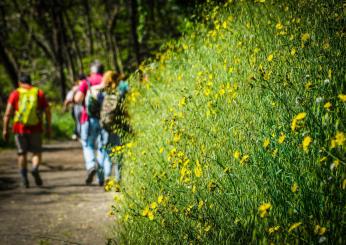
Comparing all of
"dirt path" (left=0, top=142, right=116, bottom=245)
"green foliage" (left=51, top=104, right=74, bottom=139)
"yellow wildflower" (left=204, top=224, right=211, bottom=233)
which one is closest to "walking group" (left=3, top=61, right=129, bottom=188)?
"dirt path" (left=0, top=142, right=116, bottom=245)

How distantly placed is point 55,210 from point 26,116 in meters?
2.20

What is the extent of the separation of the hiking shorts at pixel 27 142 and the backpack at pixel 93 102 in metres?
1.27

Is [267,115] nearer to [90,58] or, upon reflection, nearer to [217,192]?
[217,192]

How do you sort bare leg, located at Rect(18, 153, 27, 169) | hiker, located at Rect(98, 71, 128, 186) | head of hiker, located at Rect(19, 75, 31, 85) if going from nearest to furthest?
hiker, located at Rect(98, 71, 128, 186), head of hiker, located at Rect(19, 75, 31, 85), bare leg, located at Rect(18, 153, 27, 169)

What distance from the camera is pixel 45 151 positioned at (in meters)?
14.0

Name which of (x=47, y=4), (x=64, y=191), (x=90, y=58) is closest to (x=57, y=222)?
(x=64, y=191)

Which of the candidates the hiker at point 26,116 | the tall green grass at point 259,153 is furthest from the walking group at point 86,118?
the tall green grass at point 259,153

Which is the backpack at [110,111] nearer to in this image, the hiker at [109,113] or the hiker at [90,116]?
the hiker at [109,113]

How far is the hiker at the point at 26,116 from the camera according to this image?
25.8ft

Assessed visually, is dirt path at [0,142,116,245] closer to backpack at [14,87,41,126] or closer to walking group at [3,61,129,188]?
walking group at [3,61,129,188]

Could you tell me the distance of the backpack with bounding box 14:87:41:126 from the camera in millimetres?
→ 7852

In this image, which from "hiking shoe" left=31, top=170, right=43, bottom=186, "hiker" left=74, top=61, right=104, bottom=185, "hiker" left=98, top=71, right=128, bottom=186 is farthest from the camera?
"hiking shoe" left=31, top=170, right=43, bottom=186

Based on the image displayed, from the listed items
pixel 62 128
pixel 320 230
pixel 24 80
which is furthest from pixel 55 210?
pixel 62 128

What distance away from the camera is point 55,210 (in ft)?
21.1
